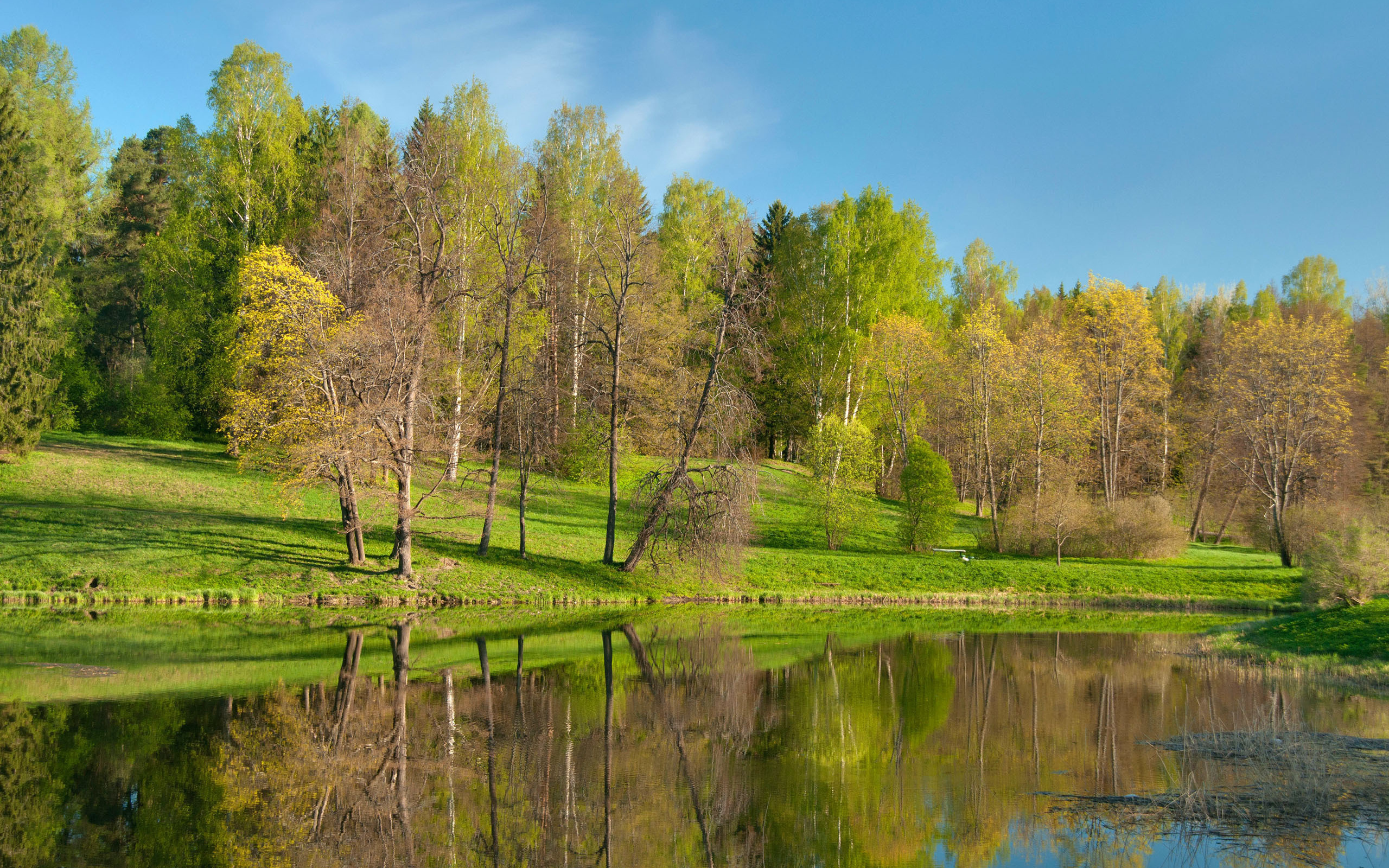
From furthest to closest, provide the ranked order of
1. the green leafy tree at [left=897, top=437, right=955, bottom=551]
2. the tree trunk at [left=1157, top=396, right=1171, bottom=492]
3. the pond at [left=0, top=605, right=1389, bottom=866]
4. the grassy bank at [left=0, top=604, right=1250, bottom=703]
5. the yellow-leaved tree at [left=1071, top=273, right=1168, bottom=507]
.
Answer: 1. the tree trunk at [left=1157, top=396, right=1171, bottom=492]
2. the yellow-leaved tree at [left=1071, top=273, right=1168, bottom=507]
3. the green leafy tree at [left=897, top=437, right=955, bottom=551]
4. the grassy bank at [left=0, top=604, right=1250, bottom=703]
5. the pond at [left=0, top=605, right=1389, bottom=866]

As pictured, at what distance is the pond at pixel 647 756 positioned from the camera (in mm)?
8414

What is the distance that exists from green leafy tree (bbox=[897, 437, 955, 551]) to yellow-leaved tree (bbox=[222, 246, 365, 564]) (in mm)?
25485

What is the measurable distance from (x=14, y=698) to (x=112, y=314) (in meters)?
52.8

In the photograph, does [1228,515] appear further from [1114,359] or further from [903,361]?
[903,361]

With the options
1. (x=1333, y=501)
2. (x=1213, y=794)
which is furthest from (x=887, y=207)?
(x=1213, y=794)

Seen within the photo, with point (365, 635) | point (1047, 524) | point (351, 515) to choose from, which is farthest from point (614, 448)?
point (1047, 524)

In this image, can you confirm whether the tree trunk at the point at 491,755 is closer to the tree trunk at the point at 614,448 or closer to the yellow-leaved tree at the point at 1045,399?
the tree trunk at the point at 614,448

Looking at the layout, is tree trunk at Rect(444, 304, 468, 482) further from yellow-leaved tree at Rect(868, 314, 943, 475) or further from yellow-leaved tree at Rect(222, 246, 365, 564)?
yellow-leaved tree at Rect(868, 314, 943, 475)

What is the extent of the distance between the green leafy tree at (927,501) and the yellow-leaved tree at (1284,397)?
15358mm

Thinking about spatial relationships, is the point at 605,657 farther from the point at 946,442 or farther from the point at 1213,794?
the point at 946,442

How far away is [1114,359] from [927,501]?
15913mm

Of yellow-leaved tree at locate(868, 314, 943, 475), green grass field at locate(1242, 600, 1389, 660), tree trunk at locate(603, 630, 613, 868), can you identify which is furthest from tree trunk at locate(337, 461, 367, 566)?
yellow-leaved tree at locate(868, 314, 943, 475)

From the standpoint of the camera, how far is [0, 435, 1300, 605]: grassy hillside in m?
26.7

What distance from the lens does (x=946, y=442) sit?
6047cm
